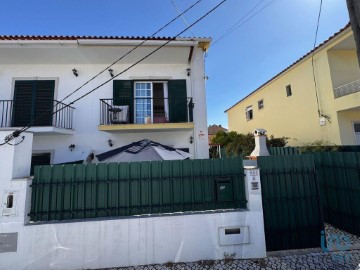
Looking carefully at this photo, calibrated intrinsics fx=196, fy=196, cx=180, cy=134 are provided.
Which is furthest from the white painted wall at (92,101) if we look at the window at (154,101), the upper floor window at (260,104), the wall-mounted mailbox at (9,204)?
the upper floor window at (260,104)

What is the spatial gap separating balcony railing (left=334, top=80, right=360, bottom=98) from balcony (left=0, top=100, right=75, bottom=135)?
13.5 metres

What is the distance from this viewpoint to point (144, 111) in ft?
29.8

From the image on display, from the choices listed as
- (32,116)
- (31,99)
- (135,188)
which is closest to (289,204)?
(135,188)

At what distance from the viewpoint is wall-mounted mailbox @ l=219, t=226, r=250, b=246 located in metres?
4.39

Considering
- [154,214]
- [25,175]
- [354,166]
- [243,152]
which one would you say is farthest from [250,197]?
[243,152]

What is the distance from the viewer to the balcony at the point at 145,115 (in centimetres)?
806

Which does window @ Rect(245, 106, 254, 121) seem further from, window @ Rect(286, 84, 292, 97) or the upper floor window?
window @ Rect(286, 84, 292, 97)

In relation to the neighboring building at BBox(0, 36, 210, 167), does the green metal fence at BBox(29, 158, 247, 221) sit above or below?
below

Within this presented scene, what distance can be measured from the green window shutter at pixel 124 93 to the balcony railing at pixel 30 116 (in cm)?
195

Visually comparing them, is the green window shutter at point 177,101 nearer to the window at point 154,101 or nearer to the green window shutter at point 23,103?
the window at point 154,101

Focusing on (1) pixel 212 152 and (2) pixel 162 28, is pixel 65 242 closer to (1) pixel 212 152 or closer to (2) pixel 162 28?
(2) pixel 162 28

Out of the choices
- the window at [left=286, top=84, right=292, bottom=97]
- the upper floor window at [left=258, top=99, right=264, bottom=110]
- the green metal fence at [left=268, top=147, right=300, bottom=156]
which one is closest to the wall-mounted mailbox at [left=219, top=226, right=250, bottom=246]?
the green metal fence at [left=268, top=147, right=300, bottom=156]

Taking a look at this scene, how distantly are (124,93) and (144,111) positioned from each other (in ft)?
3.94

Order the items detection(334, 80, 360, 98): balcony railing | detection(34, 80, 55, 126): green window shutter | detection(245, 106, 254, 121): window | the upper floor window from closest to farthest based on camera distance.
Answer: detection(34, 80, 55, 126): green window shutter, detection(334, 80, 360, 98): balcony railing, the upper floor window, detection(245, 106, 254, 121): window
